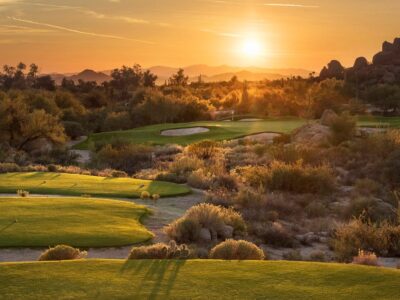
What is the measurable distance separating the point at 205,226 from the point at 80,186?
30.4 feet

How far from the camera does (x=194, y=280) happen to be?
32.7 feet

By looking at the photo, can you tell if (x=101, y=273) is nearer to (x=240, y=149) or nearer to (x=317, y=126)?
(x=240, y=149)

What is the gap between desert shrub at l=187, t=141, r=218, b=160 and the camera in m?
43.1

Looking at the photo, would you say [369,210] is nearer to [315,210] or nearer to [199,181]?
[315,210]

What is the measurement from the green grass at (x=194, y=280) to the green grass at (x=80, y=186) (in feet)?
45.3

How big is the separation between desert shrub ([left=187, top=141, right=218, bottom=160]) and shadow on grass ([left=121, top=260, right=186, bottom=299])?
31.2 m

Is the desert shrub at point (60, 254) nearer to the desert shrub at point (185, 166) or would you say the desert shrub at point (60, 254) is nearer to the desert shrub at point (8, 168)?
the desert shrub at point (8, 168)

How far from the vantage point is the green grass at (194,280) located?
9133mm

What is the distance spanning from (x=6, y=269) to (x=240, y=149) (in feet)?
116

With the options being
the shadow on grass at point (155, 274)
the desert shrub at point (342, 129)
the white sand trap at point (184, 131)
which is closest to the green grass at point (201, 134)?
the white sand trap at point (184, 131)

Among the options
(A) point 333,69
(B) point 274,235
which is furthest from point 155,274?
(A) point 333,69

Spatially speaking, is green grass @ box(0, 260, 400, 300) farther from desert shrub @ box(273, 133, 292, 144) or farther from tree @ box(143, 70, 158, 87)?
tree @ box(143, 70, 158, 87)

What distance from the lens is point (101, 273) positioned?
10.3 meters

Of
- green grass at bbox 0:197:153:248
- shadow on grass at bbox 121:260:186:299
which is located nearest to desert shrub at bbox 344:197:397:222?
green grass at bbox 0:197:153:248
